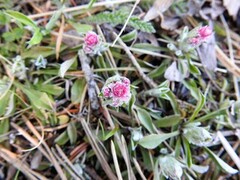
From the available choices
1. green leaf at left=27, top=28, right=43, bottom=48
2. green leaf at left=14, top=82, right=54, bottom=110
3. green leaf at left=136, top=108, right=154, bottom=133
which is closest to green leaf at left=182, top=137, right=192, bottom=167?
green leaf at left=136, top=108, right=154, bottom=133

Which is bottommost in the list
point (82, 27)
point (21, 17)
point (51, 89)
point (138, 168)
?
point (138, 168)

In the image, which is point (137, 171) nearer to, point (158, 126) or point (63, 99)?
point (158, 126)

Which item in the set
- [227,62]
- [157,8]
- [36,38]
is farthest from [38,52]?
[227,62]

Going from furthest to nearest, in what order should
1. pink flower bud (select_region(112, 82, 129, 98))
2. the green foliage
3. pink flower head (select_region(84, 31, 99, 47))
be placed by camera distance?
the green foliage < pink flower head (select_region(84, 31, 99, 47)) < pink flower bud (select_region(112, 82, 129, 98))

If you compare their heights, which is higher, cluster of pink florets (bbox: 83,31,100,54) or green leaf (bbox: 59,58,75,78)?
cluster of pink florets (bbox: 83,31,100,54)

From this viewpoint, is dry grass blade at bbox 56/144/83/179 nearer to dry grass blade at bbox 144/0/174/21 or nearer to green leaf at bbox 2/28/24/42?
green leaf at bbox 2/28/24/42

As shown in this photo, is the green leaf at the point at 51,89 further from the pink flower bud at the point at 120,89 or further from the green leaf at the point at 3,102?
the pink flower bud at the point at 120,89

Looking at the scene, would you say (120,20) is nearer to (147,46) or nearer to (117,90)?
(147,46)
